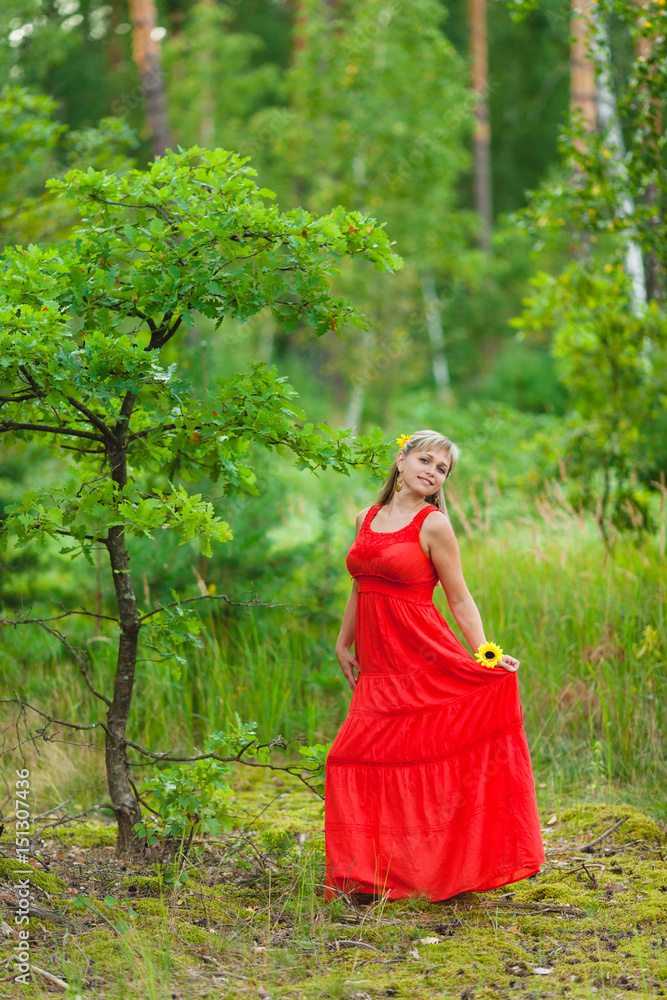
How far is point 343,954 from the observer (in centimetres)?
298

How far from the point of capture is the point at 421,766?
3.35 meters

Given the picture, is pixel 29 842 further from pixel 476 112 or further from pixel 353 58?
pixel 476 112

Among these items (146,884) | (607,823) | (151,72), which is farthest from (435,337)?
(146,884)

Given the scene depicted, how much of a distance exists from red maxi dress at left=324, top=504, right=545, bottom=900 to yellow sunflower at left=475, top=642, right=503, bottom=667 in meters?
0.03

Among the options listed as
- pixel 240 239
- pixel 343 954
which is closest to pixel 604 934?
pixel 343 954

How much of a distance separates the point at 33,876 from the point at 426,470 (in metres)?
2.05

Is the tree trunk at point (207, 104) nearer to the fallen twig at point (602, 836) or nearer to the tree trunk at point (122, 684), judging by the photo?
the tree trunk at point (122, 684)

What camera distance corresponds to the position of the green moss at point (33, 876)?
3.28 meters

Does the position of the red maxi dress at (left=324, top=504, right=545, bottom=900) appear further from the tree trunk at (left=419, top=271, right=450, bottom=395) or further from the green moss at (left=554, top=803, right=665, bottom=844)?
the tree trunk at (left=419, top=271, right=450, bottom=395)

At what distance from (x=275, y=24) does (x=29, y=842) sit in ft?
91.1

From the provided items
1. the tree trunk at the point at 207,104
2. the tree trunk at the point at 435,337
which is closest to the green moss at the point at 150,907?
the tree trunk at the point at 435,337

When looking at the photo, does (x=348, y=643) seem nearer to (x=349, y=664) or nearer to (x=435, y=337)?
(x=349, y=664)

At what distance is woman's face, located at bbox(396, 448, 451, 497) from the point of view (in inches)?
136

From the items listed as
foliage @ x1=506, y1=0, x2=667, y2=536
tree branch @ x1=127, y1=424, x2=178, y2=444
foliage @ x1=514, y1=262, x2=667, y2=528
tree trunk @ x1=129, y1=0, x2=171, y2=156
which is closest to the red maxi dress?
tree branch @ x1=127, y1=424, x2=178, y2=444
